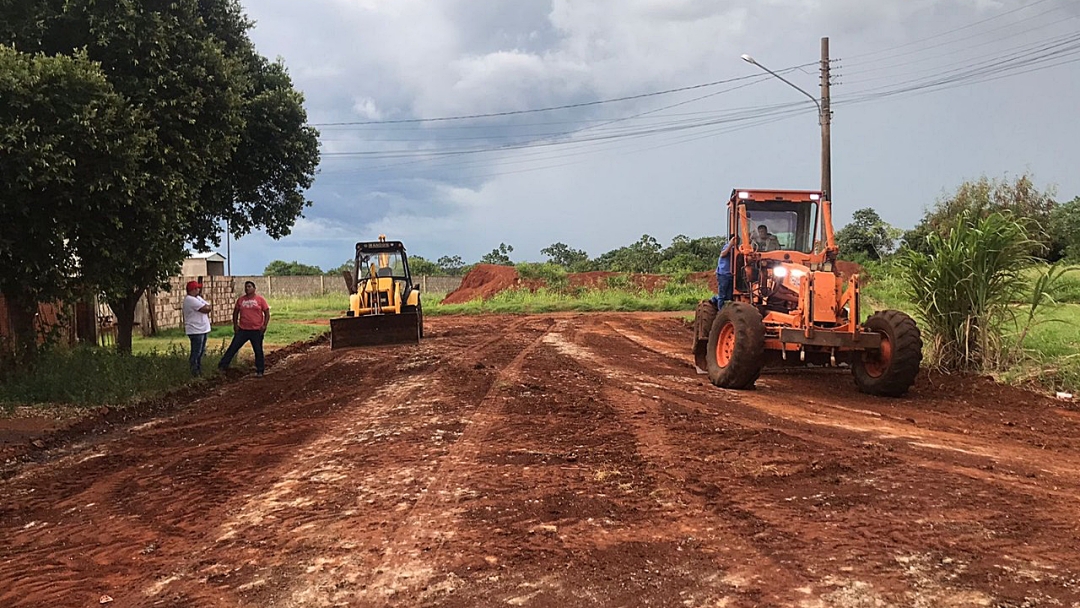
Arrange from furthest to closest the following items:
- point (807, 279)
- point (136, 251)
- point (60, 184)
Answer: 1. point (136, 251)
2. point (807, 279)
3. point (60, 184)

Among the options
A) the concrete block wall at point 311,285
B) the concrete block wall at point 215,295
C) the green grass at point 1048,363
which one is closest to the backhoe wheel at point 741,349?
the green grass at point 1048,363

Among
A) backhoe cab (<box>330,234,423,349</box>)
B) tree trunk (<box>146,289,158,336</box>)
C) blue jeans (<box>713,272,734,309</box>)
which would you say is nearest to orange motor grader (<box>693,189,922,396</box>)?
blue jeans (<box>713,272,734,309</box>)

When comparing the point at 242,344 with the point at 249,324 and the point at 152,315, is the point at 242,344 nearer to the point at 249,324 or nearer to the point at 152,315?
the point at 249,324

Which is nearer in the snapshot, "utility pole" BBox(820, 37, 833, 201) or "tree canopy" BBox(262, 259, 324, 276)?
"utility pole" BBox(820, 37, 833, 201)

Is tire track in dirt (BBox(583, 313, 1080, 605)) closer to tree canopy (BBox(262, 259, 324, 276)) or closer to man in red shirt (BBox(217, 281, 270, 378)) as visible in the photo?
man in red shirt (BBox(217, 281, 270, 378))

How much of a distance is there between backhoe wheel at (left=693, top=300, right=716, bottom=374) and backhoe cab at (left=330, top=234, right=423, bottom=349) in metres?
5.94

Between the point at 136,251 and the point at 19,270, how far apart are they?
131 centimetres

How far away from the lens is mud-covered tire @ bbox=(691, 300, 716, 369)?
1145cm

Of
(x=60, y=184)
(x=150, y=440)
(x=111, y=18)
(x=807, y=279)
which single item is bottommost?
(x=150, y=440)

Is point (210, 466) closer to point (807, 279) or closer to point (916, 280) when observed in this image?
point (807, 279)

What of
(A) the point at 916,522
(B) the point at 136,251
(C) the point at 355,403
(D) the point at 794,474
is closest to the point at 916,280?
(D) the point at 794,474

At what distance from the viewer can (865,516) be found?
14.6ft

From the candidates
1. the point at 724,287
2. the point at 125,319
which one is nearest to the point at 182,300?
the point at 125,319

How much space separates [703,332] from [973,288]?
148 inches
